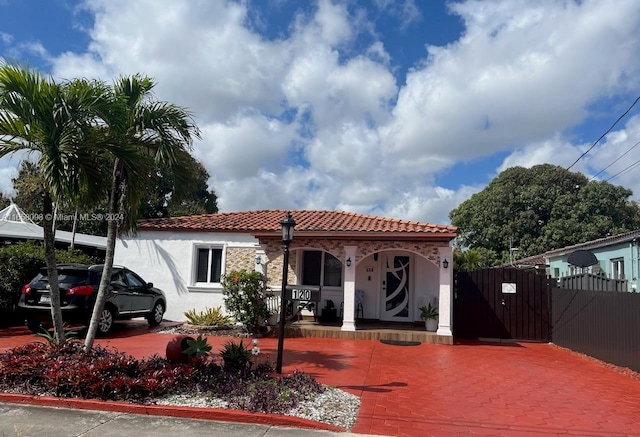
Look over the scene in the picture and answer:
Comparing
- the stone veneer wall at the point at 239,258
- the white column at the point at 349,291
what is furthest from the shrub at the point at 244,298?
the stone veneer wall at the point at 239,258

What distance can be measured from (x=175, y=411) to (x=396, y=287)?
9.44 m

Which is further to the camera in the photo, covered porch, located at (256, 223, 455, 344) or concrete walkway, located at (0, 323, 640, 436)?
covered porch, located at (256, 223, 455, 344)

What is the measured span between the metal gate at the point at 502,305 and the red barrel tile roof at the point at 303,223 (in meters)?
2.18

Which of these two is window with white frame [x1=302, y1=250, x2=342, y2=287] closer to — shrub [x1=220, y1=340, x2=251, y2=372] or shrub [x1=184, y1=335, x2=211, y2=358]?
shrub [x1=220, y1=340, x2=251, y2=372]

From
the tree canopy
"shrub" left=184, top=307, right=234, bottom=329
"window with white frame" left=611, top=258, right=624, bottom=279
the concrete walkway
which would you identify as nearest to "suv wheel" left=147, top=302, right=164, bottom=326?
"shrub" left=184, top=307, right=234, bottom=329

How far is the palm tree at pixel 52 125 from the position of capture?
A: 6500 millimetres

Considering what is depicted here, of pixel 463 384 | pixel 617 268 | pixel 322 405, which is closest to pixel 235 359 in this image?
pixel 322 405

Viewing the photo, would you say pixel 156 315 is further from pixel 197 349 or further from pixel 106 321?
pixel 197 349

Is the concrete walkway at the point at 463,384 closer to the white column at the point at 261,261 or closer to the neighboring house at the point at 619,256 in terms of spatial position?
the white column at the point at 261,261

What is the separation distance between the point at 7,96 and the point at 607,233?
3280 cm

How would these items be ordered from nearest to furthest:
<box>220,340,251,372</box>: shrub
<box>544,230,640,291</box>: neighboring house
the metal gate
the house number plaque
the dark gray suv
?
1. <box>220,340,251,372</box>: shrub
2. the dark gray suv
3. the house number plaque
4. the metal gate
5. <box>544,230,640,291</box>: neighboring house

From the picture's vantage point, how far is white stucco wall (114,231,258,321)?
14852mm

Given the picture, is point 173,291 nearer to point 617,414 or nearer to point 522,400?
point 522,400

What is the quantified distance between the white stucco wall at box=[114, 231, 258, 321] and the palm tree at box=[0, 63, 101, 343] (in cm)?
812
